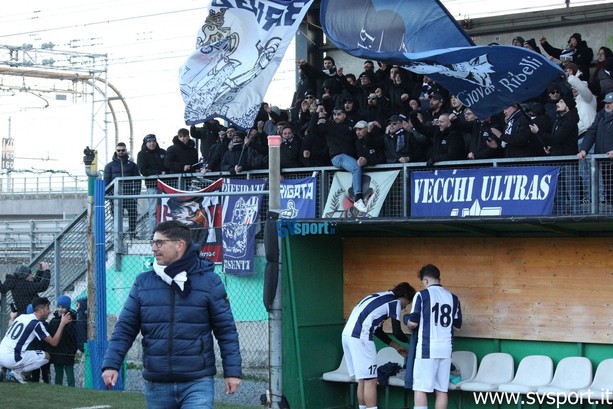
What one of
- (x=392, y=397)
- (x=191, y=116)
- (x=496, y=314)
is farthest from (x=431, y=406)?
(x=191, y=116)

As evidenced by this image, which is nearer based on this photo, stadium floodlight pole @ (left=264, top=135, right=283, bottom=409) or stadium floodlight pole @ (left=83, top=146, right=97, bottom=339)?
stadium floodlight pole @ (left=264, top=135, right=283, bottom=409)

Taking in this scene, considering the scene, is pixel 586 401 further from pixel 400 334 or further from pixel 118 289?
pixel 118 289

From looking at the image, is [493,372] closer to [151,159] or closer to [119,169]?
[151,159]

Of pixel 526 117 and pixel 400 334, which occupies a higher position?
pixel 526 117

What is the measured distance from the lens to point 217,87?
15008 mm

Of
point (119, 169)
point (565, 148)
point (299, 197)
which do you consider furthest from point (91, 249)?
point (565, 148)

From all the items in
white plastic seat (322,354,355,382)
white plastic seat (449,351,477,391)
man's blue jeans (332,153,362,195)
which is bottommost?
white plastic seat (322,354,355,382)

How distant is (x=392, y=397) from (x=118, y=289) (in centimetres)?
514

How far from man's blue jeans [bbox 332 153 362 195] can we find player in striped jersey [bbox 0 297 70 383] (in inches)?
164

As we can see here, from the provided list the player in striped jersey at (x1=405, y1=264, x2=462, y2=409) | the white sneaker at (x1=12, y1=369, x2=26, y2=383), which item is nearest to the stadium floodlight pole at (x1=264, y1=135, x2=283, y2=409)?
the player in striped jersey at (x1=405, y1=264, x2=462, y2=409)

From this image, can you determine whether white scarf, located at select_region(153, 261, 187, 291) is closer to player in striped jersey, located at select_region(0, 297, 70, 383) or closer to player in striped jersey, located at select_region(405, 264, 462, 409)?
player in striped jersey, located at select_region(405, 264, 462, 409)

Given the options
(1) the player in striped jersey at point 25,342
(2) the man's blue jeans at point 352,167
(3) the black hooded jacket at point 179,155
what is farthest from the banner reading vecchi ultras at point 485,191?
(1) the player in striped jersey at point 25,342

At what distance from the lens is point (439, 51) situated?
12023 mm

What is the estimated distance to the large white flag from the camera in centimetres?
1484
